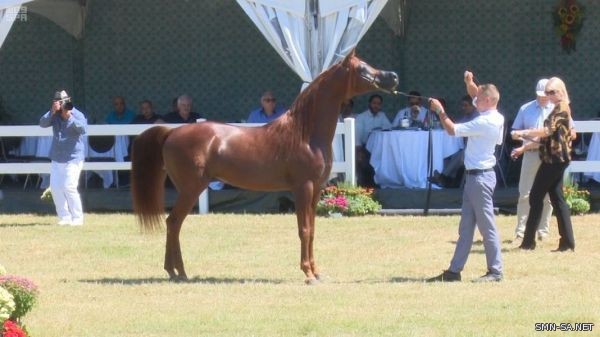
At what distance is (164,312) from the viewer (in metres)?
9.16

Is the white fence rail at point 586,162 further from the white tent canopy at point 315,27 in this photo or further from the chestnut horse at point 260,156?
the chestnut horse at point 260,156

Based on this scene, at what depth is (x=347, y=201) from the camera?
51.7ft

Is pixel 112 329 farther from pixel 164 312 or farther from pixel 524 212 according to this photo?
pixel 524 212

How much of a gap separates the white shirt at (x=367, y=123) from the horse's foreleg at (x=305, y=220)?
6974 millimetres

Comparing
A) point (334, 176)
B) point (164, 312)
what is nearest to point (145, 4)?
point (334, 176)

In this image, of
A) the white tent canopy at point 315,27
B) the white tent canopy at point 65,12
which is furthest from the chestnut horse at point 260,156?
the white tent canopy at point 65,12

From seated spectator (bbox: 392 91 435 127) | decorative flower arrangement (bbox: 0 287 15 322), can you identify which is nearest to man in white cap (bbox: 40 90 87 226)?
seated spectator (bbox: 392 91 435 127)

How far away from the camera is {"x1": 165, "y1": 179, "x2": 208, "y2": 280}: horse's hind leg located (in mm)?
10766

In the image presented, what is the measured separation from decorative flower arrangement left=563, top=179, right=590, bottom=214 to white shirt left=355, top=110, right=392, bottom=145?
10.00ft

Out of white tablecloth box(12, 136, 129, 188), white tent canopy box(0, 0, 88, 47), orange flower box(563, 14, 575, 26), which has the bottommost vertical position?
white tablecloth box(12, 136, 129, 188)

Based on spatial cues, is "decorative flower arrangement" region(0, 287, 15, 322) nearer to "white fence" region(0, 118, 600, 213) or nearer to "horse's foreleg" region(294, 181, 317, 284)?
"horse's foreleg" region(294, 181, 317, 284)

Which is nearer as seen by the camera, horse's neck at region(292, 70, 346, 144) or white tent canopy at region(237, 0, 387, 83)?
horse's neck at region(292, 70, 346, 144)

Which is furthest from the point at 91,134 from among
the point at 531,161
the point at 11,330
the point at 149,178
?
the point at 11,330

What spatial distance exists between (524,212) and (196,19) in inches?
334
